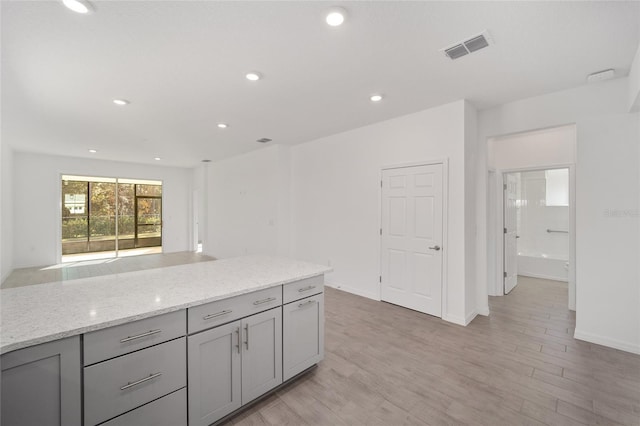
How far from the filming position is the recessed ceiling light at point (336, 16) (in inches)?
71.0

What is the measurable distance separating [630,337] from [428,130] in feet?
10.1

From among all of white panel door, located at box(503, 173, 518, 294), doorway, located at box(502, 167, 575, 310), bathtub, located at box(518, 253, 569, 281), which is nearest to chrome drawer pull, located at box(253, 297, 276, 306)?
white panel door, located at box(503, 173, 518, 294)

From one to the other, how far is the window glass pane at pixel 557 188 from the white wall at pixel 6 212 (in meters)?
11.2

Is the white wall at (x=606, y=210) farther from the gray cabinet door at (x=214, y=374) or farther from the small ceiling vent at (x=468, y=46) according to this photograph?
the gray cabinet door at (x=214, y=374)

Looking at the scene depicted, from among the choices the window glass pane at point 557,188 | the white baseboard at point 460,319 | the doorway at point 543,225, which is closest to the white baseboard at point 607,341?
the white baseboard at point 460,319

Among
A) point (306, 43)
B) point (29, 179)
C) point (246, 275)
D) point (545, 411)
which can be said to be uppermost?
point (306, 43)

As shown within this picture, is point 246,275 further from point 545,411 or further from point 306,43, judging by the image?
point 545,411

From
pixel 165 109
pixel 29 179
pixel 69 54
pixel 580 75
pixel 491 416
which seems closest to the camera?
pixel 491 416

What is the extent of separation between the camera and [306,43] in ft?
7.15

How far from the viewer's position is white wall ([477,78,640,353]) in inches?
109

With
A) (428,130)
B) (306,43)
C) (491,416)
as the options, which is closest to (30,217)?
(306,43)

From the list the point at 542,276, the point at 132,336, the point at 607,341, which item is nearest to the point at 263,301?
the point at 132,336

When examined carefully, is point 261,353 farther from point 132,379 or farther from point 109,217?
point 109,217

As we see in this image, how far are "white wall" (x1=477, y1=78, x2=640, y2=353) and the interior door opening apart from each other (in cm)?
1002
